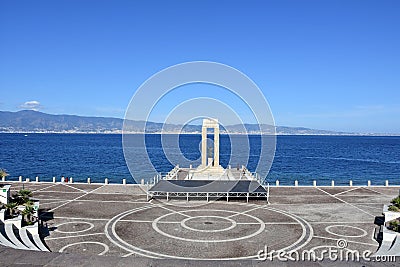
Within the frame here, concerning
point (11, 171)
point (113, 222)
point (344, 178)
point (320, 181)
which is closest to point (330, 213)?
point (113, 222)

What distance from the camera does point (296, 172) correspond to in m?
74.9

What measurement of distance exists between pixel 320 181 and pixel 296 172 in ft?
40.5

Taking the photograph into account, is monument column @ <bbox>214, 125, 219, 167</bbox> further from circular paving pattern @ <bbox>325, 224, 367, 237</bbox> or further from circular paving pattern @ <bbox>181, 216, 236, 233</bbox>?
circular paving pattern @ <bbox>325, 224, 367, 237</bbox>

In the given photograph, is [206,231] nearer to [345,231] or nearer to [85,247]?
[85,247]

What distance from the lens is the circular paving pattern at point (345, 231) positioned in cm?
2123

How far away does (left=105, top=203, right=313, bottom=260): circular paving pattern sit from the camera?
1827 cm

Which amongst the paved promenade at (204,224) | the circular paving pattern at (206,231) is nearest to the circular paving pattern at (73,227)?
the paved promenade at (204,224)

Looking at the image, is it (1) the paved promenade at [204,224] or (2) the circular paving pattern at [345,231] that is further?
(2) the circular paving pattern at [345,231]

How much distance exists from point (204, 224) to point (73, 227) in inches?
319

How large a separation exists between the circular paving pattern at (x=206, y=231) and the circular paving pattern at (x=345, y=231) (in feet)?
4.59

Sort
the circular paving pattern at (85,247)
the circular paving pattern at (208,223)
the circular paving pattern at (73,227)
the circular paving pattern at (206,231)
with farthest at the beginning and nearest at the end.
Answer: the circular paving pattern at (208,223) → the circular paving pattern at (73,227) → the circular paving pattern at (206,231) → the circular paving pattern at (85,247)

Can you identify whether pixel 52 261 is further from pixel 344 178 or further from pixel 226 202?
pixel 344 178

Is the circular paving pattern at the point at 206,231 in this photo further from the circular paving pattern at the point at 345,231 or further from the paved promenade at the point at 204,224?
the circular paving pattern at the point at 345,231

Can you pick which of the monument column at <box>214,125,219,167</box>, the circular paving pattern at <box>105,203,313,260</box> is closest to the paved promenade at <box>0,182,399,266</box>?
the circular paving pattern at <box>105,203,313,260</box>
